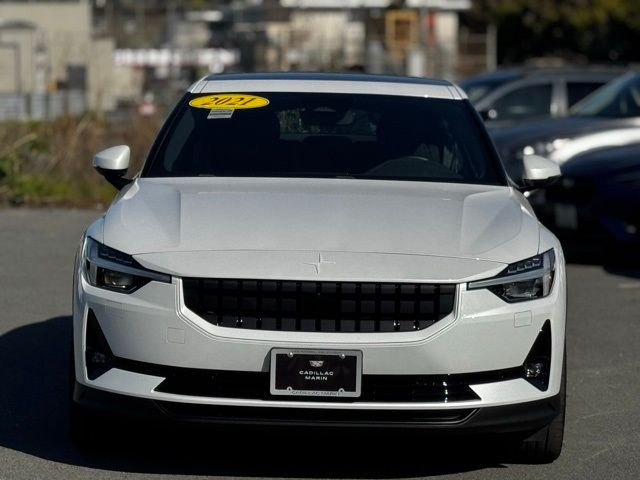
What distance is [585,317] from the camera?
31.0ft

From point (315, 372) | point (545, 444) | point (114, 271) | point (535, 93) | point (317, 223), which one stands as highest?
point (317, 223)

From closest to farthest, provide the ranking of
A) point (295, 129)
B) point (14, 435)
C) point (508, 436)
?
point (508, 436)
point (14, 435)
point (295, 129)

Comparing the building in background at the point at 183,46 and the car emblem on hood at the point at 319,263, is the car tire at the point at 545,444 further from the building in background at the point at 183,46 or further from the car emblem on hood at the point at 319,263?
the building in background at the point at 183,46

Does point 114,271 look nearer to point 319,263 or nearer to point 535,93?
point 319,263

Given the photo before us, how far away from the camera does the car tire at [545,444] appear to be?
570cm

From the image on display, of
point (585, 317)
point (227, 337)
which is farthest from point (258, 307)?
point (585, 317)

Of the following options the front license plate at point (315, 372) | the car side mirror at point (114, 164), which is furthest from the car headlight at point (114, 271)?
the car side mirror at point (114, 164)

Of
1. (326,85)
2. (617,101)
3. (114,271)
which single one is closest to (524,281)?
(114,271)

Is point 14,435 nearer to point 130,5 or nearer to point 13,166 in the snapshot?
point 13,166

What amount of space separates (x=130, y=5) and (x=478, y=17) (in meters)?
43.0

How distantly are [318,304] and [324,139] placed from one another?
70.4 inches

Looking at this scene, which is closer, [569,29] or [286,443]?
[286,443]

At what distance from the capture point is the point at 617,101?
49.9 ft

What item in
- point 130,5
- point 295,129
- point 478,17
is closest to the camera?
point 295,129
